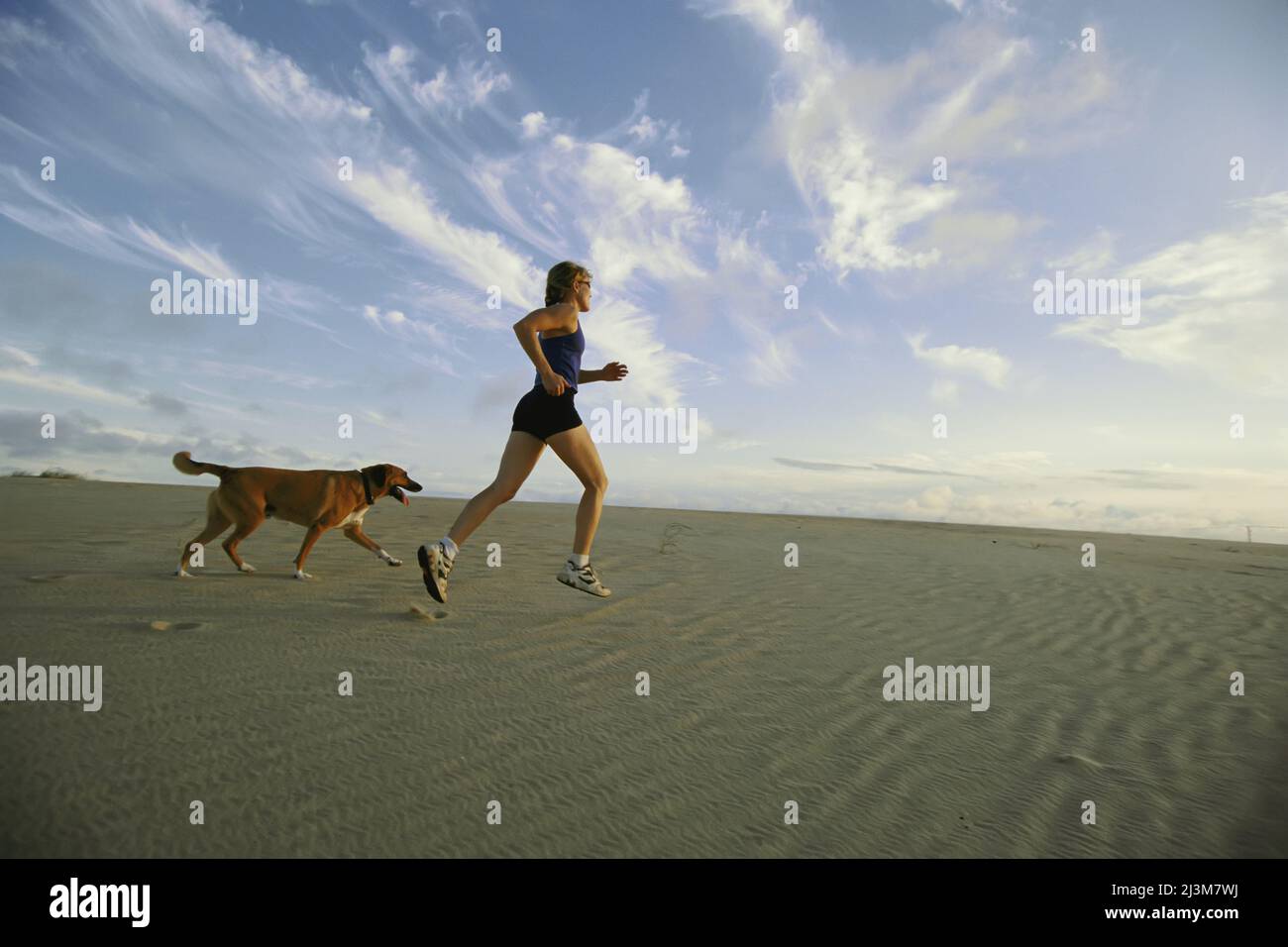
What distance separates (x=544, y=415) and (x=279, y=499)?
291cm

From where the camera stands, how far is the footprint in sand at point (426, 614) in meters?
4.23

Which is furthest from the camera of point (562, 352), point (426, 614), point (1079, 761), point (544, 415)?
point (562, 352)

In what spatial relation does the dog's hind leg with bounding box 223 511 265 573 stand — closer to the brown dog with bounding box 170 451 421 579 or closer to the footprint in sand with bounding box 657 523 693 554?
the brown dog with bounding box 170 451 421 579

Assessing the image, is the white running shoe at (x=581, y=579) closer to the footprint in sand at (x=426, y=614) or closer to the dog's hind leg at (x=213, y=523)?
the footprint in sand at (x=426, y=614)

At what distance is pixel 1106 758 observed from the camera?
2580mm

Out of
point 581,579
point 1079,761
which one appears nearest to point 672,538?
point 581,579

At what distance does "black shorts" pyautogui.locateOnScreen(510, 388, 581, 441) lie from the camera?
14.8 ft

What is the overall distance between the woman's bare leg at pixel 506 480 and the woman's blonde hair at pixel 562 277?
1062 mm

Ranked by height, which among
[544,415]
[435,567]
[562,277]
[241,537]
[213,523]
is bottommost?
[435,567]

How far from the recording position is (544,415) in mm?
4516

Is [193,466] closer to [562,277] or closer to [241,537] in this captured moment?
[241,537]
